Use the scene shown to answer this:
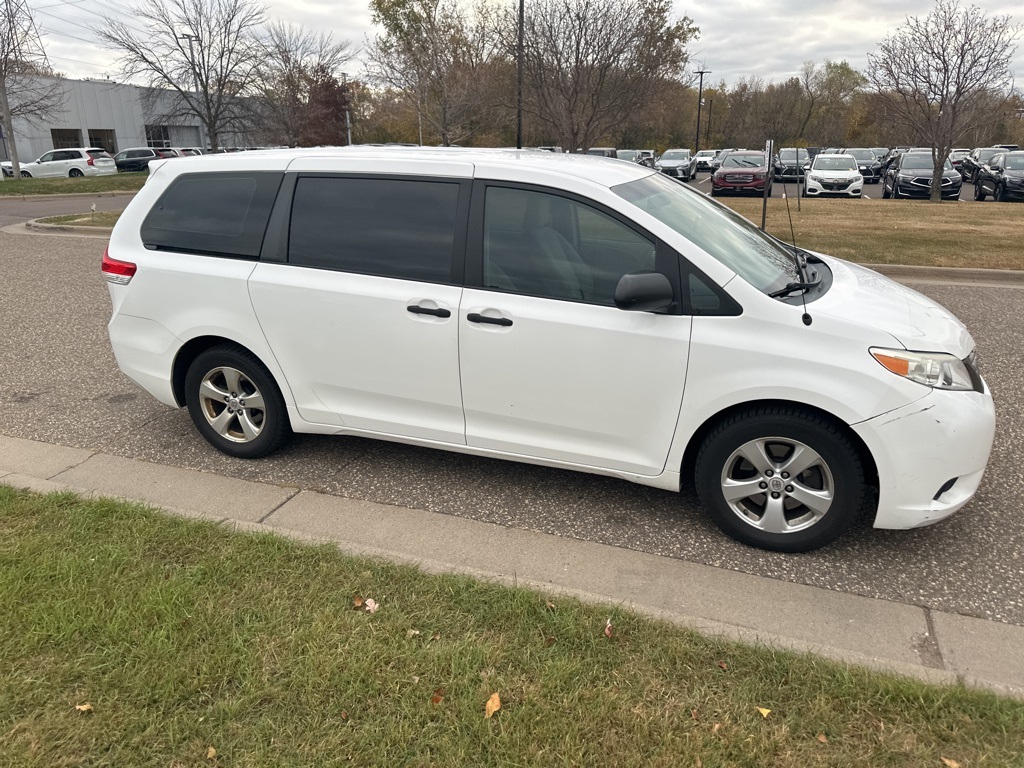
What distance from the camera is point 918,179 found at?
2464 cm

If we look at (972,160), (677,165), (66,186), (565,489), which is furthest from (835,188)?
(66,186)

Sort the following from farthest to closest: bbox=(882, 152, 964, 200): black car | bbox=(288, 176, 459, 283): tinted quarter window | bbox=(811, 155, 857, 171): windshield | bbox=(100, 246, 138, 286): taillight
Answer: bbox=(811, 155, 857, 171): windshield
bbox=(882, 152, 964, 200): black car
bbox=(100, 246, 138, 286): taillight
bbox=(288, 176, 459, 283): tinted quarter window

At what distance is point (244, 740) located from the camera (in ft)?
7.77

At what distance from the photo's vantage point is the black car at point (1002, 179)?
2295cm

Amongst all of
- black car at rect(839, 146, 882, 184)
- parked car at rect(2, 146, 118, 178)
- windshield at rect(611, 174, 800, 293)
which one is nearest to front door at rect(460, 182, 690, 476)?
windshield at rect(611, 174, 800, 293)

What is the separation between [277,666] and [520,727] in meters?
0.93

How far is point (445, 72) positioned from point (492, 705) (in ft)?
92.1

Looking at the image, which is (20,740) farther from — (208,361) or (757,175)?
(757,175)

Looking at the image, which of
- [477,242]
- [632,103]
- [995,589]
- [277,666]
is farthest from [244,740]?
[632,103]

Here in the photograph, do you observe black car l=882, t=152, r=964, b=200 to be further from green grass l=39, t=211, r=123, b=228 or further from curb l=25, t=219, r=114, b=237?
curb l=25, t=219, r=114, b=237

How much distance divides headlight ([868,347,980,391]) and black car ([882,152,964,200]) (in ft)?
80.8

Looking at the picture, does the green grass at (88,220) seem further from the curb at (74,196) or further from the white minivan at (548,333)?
the white minivan at (548,333)

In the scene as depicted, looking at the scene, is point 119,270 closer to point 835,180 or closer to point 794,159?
point 794,159

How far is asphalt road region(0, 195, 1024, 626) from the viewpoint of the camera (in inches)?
133
